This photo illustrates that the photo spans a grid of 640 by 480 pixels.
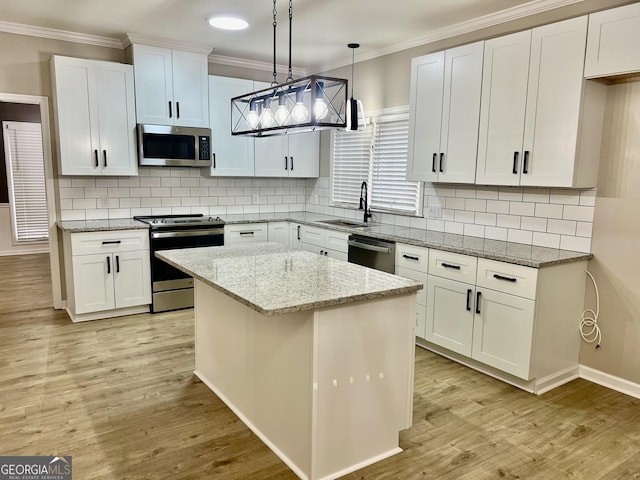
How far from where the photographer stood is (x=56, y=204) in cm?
468

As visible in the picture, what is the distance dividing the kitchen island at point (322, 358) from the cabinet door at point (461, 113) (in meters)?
1.56

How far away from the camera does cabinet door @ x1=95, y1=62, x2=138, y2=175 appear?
448 cm

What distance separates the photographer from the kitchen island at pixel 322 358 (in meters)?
2.16

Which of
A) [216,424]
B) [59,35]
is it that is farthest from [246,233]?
[216,424]

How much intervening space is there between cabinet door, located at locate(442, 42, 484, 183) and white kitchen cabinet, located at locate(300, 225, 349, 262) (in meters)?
1.19

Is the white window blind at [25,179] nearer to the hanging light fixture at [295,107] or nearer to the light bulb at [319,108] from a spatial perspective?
the hanging light fixture at [295,107]

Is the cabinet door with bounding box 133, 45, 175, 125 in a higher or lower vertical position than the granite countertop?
higher

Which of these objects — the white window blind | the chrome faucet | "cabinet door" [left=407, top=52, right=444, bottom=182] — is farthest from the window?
the white window blind

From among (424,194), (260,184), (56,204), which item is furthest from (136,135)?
(424,194)

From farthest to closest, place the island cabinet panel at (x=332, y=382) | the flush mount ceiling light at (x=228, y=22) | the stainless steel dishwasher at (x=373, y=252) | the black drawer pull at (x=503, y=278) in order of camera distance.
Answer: the stainless steel dishwasher at (x=373, y=252) → the flush mount ceiling light at (x=228, y=22) → the black drawer pull at (x=503, y=278) → the island cabinet panel at (x=332, y=382)

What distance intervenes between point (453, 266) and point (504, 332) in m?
0.59

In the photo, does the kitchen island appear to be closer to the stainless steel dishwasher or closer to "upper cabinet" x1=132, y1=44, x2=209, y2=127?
the stainless steel dishwasher

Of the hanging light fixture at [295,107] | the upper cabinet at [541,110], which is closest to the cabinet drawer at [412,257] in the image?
the upper cabinet at [541,110]

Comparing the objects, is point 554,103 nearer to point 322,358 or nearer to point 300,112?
point 300,112
